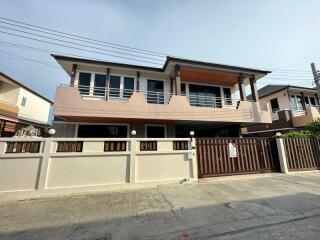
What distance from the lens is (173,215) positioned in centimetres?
368

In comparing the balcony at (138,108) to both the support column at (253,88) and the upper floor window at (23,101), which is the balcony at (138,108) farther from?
the upper floor window at (23,101)

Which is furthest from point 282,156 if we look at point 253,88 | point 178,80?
point 178,80

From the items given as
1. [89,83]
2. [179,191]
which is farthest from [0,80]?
[179,191]

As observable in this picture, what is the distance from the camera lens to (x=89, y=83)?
9812 millimetres

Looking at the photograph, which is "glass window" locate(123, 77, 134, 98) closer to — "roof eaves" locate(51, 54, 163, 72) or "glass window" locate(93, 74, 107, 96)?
"roof eaves" locate(51, 54, 163, 72)

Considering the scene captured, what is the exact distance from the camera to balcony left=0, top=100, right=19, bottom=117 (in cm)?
1260

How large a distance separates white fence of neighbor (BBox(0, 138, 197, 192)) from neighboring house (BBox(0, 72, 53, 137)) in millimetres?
10416

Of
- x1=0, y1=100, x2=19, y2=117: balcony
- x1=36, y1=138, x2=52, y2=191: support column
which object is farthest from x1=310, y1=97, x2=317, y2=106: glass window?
x1=0, y1=100, x2=19, y2=117: balcony

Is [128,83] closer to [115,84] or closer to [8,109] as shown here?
[115,84]

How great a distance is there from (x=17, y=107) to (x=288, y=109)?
25583 millimetres

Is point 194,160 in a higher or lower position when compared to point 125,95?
lower

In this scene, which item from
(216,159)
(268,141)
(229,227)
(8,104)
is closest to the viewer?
(229,227)

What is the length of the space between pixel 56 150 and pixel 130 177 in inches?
112

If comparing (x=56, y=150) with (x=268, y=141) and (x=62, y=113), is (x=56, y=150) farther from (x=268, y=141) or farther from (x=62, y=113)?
(x=268, y=141)
